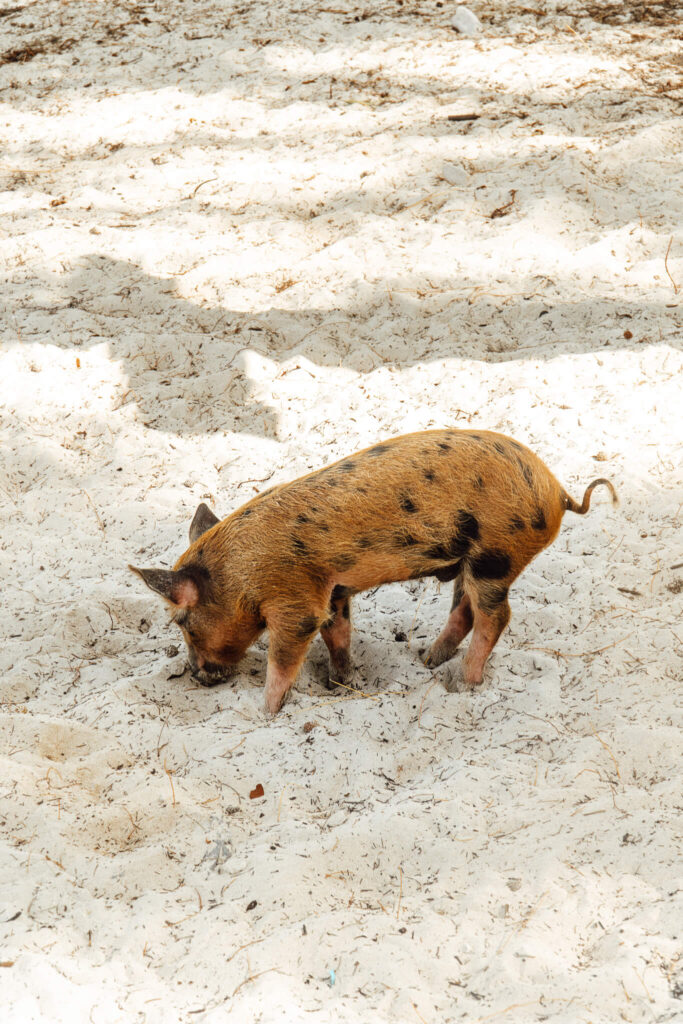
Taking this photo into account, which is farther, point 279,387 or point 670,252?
point 670,252

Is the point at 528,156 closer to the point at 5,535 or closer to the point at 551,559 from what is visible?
the point at 551,559

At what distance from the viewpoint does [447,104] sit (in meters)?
8.52

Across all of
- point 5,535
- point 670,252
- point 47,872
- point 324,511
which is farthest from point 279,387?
point 47,872

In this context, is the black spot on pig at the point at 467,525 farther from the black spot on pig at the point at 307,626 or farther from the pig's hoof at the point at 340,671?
the pig's hoof at the point at 340,671

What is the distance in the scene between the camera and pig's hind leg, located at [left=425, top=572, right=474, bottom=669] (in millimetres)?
4590

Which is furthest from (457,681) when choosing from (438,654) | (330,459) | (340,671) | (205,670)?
(330,459)

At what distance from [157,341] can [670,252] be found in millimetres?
3708

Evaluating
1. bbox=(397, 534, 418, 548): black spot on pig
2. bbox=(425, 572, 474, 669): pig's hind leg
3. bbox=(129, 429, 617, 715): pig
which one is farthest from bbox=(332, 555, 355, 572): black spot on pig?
bbox=(425, 572, 474, 669): pig's hind leg

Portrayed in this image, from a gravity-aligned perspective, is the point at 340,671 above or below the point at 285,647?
below

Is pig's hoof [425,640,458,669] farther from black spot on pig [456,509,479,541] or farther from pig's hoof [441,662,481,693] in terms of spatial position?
black spot on pig [456,509,479,541]

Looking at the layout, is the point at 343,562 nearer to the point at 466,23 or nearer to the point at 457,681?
the point at 457,681

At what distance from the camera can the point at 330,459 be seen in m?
5.89

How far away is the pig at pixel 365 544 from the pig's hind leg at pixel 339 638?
1.5 inches

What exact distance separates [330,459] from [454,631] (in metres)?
1.68
